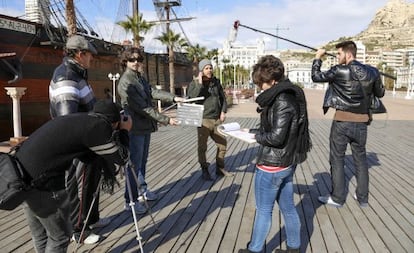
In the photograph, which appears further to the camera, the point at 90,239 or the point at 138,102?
the point at 138,102

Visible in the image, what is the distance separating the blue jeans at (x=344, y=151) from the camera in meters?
3.92

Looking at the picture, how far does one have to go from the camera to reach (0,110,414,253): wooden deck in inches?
125

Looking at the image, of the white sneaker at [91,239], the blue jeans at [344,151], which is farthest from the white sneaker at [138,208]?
the blue jeans at [344,151]

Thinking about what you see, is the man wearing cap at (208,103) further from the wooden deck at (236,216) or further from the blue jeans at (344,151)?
the blue jeans at (344,151)

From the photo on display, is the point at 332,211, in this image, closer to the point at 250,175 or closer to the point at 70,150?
the point at 250,175

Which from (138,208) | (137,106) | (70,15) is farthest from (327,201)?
(70,15)

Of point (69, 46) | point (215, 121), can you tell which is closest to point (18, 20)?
point (215, 121)

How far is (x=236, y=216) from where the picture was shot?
3828mm

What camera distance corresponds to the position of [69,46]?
2.79 meters

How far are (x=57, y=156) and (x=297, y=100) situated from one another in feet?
5.33

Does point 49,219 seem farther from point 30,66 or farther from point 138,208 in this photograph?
point 30,66

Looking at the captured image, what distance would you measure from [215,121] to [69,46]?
2807 millimetres

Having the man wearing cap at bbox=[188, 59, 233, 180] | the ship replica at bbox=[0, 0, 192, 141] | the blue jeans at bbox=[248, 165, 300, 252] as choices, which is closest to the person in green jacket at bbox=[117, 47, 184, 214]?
the man wearing cap at bbox=[188, 59, 233, 180]

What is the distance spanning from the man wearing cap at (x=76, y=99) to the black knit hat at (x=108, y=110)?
43 centimetres
